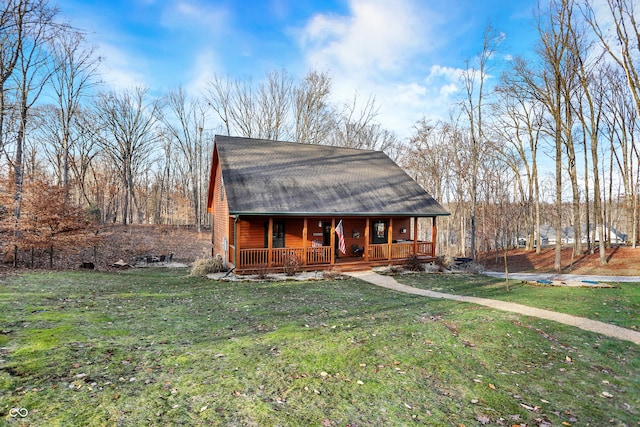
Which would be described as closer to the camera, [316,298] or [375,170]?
[316,298]

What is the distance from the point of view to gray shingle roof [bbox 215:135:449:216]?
14.8 m

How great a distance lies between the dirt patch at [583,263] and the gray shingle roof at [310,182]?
28.5 feet

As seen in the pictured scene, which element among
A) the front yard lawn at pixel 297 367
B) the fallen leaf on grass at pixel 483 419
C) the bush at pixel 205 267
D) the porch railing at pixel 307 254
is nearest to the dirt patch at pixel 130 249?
the bush at pixel 205 267

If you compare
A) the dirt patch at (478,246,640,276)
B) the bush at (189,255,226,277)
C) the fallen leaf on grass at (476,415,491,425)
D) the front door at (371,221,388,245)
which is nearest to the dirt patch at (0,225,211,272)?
the bush at (189,255,226,277)

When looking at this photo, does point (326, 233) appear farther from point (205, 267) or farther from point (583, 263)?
point (583, 263)

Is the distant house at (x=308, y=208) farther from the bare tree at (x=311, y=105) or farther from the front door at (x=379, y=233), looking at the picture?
the bare tree at (x=311, y=105)

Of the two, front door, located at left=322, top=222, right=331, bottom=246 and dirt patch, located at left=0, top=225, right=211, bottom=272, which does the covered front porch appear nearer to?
front door, located at left=322, top=222, right=331, bottom=246

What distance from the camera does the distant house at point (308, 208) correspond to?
48.3 feet

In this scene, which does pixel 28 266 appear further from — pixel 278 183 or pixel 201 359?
pixel 201 359

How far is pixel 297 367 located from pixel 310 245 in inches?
465

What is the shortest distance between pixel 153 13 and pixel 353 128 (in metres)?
25.4

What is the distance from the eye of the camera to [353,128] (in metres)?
37.0

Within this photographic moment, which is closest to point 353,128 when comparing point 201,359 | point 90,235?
point 90,235

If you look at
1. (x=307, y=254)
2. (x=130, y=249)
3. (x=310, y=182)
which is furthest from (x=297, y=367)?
(x=130, y=249)
